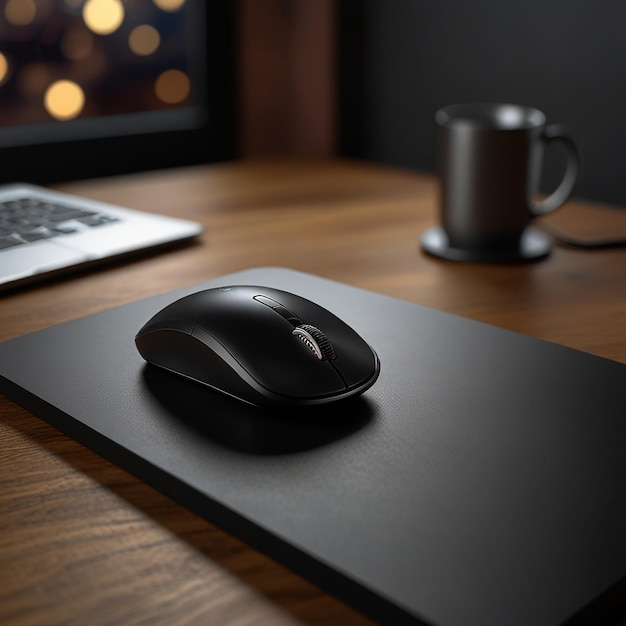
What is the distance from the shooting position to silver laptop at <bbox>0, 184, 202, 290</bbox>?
0.79 meters

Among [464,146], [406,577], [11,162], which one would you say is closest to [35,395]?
[406,577]

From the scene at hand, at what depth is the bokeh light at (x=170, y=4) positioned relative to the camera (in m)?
1.35

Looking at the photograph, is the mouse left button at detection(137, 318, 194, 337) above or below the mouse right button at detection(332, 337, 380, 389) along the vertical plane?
above

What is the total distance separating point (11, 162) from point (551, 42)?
2.63ft

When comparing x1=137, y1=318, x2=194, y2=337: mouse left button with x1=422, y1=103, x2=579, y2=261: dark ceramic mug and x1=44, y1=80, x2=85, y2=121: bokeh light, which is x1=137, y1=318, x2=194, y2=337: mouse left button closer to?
x1=422, y1=103, x2=579, y2=261: dark ceramic mug

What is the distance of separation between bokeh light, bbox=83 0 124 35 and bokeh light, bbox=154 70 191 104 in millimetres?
110

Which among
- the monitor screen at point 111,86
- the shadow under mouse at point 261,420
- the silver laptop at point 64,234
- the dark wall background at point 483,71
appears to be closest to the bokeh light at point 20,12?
the monitor screen at point 111,86

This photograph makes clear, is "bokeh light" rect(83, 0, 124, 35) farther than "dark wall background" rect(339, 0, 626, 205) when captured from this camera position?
Yes

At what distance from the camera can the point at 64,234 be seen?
33.9 inches

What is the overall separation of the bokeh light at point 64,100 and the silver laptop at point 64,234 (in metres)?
0.36

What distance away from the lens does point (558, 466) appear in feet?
1.40

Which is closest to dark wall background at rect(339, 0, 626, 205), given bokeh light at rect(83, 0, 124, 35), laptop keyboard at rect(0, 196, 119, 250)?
bokeh light at rect(83, 0, 124, 35)

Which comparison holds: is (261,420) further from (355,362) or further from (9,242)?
(9,242)

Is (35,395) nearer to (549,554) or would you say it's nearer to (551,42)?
(549,554)
